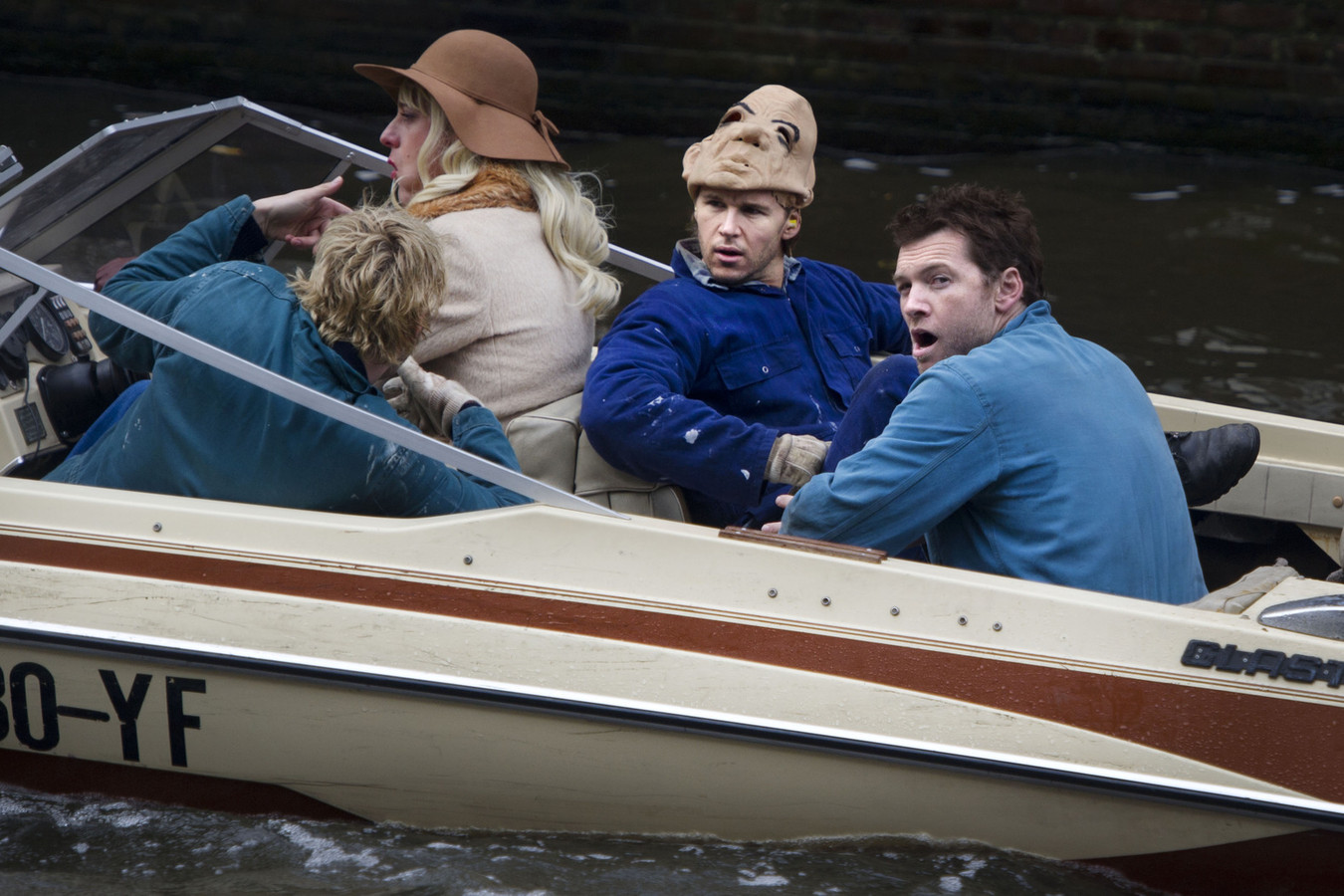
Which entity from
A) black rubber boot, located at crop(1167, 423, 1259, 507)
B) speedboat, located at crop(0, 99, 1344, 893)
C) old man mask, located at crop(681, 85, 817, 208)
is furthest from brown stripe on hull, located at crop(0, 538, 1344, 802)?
old man mask, located at crop(681, 85, 817, 208)

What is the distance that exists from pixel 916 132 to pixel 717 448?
18.0 ft

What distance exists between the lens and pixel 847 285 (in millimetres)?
3312

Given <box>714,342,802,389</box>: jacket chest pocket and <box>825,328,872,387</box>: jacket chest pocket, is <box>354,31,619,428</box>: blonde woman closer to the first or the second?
<box>714,342,802,389</box>: jacket chest pocket

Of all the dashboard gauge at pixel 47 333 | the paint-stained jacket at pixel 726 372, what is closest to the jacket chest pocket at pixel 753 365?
the paint-stained jacket at pixel 726 372

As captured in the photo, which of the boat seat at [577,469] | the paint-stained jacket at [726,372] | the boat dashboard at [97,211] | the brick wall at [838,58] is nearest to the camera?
the paint-stained jacket at [726,372]

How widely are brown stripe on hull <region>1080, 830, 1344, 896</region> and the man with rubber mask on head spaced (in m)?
0.94

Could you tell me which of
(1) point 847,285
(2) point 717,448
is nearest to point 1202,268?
(1) point 847,285

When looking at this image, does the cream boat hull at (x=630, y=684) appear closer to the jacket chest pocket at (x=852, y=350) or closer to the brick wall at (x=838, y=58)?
the jacket chest pocket at (x=852, y=350)

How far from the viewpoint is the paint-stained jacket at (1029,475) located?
219cm

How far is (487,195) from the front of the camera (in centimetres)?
287

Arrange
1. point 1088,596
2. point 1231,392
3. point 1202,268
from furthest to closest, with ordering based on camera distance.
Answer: point 1202,268 → point 1231,392 → point 1088,596

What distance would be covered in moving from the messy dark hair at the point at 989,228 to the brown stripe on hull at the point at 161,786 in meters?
1.50

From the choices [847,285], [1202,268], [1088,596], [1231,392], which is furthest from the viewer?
[1202,268]

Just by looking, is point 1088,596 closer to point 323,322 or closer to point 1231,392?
point 323,322
